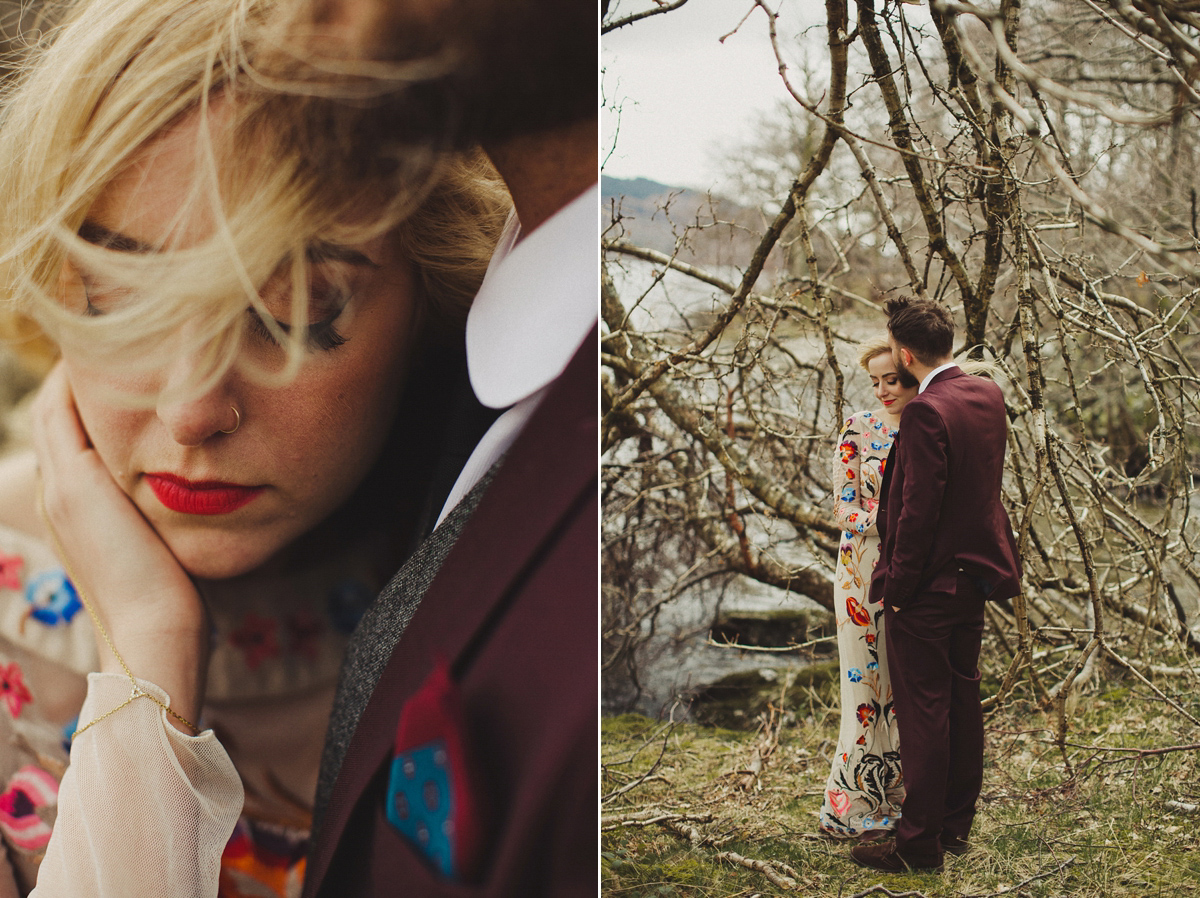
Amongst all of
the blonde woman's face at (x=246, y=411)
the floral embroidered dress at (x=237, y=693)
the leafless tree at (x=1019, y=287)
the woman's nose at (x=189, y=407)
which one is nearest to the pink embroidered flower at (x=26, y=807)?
the floral embroidered dress at (x=237, y=693)

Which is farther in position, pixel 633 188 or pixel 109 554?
pixel 633 188

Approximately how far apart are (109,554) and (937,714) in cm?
188

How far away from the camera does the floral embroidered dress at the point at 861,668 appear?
2.15m

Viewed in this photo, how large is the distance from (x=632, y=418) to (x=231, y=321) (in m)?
1.55

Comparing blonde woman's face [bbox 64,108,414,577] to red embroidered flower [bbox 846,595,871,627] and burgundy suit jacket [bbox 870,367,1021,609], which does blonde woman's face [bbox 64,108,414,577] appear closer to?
burgundy suit jacket [bbox 870,367,1021,609]

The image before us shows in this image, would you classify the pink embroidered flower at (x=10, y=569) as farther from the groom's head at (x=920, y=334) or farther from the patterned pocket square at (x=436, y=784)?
the groom's head at (x=920, y=334)

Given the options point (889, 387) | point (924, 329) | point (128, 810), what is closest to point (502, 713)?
point (128, 810)

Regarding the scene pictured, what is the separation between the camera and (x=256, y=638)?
5.31 feet

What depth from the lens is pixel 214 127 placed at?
4.75 ft

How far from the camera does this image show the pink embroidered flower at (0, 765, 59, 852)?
5.08ft

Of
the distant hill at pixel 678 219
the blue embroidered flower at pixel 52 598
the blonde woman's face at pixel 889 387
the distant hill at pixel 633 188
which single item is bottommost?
the blue embroidered flower at pixel 52 598

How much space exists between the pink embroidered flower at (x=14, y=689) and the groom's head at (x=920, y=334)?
205 centimetres

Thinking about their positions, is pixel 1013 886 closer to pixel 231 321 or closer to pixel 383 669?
pixel 383 669

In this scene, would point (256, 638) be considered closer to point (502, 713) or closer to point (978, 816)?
point (502, 713)
